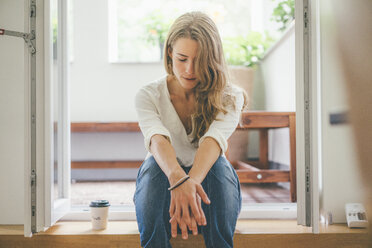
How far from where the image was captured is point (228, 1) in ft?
11.3

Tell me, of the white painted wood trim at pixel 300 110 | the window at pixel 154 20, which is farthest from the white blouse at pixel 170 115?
the window at pixel 154 20

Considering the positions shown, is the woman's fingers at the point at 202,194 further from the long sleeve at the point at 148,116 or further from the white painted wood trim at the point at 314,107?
the white painted wood trim at the point at 314,107

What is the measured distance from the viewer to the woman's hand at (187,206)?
1.02 m

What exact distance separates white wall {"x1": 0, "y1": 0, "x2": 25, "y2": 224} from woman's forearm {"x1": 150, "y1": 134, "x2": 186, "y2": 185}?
0.67m

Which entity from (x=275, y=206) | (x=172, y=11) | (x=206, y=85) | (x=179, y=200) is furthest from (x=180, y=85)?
(x=172, y=11)

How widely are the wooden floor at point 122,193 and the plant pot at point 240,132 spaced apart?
33 cm

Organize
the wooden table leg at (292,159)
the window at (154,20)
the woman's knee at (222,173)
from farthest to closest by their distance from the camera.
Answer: the window at (154,20) → the wooden table leg at (292,159) → the woman's knee at (222,173)

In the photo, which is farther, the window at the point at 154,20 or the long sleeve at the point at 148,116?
the window at the point at 154,20

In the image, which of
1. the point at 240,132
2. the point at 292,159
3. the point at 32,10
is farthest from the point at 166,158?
the point at 240,132

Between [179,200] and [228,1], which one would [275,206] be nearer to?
[179,200]

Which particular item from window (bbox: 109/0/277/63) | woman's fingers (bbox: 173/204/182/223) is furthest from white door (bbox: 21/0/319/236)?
window (bbox: 109/0/277/63)

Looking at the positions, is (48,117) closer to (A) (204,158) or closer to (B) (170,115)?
(B) (170,115)

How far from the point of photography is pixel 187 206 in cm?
102

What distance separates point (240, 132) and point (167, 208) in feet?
5.94
